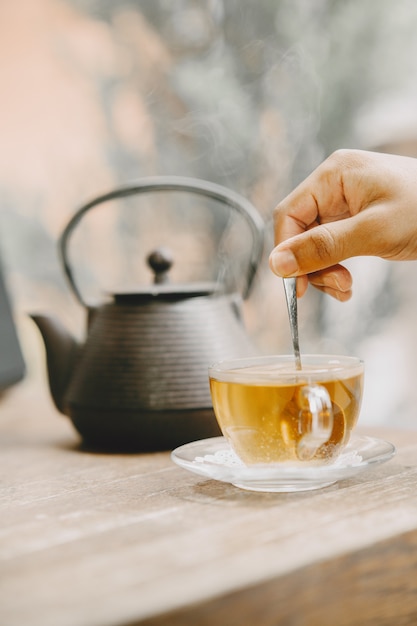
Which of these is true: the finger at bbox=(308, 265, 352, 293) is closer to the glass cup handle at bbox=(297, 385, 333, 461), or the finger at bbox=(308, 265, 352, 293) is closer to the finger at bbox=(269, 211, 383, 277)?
the finger at bbox=(269, 211, 383, 277)

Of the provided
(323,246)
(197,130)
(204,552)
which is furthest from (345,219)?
(197,130)

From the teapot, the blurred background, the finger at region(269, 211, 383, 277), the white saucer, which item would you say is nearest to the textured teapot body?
the teapot

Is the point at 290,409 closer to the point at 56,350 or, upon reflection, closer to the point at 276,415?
the point at 276,415

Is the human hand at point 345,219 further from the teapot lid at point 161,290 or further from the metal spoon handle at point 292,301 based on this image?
the teapot lid at point 161,290

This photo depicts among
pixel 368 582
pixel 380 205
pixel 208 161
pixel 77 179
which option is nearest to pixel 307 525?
pixel 368 582

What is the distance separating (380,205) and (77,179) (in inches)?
37.6

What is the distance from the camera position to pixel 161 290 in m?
1.13

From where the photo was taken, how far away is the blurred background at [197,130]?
5.59ft

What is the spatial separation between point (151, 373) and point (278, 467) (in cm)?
31

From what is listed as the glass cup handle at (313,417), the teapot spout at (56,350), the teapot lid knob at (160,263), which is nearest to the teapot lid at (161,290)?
the teapot lid knob at (160,263)

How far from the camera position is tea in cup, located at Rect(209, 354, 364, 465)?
0.81m

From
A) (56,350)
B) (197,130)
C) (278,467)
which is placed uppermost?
(197,130)

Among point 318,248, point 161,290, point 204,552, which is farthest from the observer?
point 161,290

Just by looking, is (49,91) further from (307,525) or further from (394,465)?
(307,525)
